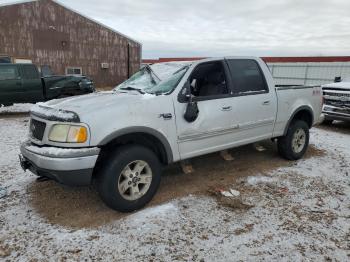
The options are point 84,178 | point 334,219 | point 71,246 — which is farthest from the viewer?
point 334,219

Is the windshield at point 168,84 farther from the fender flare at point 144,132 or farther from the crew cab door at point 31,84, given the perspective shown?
the crew cab door at point 31,84

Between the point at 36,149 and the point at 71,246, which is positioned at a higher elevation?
the point at 36,149

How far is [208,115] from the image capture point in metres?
4.09

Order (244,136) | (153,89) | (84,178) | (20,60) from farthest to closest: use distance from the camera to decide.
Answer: (20,60)
(244,136)
(153,89)
(84,178)

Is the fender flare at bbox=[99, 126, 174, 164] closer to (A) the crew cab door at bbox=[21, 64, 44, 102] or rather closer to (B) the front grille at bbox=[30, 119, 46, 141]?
(B) the front grille at bbox=[30, 119, 46, 141]

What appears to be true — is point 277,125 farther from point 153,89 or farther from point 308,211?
point 153,89

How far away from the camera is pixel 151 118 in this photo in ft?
11.7

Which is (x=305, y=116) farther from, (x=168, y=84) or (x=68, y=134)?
(x=68, y=134)

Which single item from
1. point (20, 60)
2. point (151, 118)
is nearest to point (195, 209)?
point (151, 118)

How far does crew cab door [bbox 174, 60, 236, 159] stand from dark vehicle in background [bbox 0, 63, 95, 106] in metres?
8.38

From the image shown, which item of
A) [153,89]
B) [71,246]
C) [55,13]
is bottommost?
[71,246]

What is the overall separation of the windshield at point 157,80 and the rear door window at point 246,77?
90cm

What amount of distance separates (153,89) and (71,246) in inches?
86.3

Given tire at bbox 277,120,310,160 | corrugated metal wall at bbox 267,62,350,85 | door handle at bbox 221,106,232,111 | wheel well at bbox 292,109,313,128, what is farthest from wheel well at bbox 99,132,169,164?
corrugated metal wall at bbox 267,62,350,85
